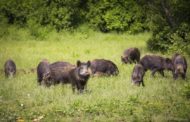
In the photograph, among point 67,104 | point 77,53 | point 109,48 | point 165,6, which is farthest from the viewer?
point 109,48

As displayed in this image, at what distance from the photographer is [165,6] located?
19.5 m

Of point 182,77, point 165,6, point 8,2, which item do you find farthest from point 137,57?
point 8,2

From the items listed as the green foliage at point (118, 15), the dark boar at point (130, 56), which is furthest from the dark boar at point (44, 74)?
the green foliage at point (118, 15)

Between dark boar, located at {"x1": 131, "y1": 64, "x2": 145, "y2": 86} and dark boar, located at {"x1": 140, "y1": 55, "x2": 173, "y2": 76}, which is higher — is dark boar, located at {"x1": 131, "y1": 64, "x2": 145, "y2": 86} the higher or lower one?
the lower one

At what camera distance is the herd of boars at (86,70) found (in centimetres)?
1253

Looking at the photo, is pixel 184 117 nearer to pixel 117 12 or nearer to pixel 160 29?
pixel 160 29

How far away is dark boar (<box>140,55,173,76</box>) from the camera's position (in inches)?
584

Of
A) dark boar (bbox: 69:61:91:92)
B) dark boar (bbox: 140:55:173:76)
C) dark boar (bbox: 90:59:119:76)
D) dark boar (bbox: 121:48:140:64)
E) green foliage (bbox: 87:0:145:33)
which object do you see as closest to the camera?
dark boar (bbox: 69:61:91:92)

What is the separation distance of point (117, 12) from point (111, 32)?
1.28m

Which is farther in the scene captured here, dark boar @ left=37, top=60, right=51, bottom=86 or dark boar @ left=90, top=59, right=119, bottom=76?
dark boar @ left=90, top=59, right=119, bottom=76

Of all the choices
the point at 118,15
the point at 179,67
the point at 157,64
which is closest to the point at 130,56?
the point at 157,64

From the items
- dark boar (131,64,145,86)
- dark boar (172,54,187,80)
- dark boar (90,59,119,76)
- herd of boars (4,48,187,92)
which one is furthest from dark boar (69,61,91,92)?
dark boar (172,54,187,80)

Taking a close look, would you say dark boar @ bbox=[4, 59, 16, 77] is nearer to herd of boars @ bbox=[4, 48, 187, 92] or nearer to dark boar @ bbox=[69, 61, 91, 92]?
herd of boars @ bbox=[4, 48, 187, 92]

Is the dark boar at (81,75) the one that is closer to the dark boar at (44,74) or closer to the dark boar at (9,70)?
the dark boar at (44,74)
